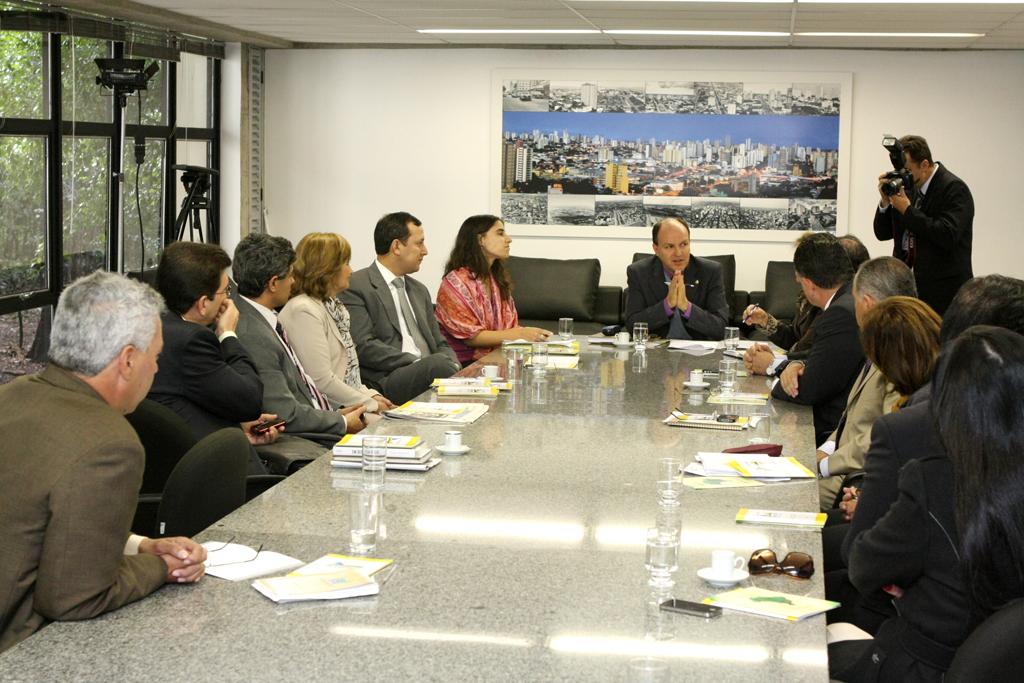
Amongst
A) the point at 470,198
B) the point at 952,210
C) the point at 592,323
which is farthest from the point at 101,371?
the point at 470,198

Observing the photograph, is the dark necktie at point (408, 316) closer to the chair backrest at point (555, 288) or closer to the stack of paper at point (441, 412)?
the stack of paper at point (441, 412)

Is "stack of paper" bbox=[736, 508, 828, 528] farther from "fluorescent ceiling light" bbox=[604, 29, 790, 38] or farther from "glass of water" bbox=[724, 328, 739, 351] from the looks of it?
"fluorescent ceiling light" bbox=[604, 29, 790, 38]

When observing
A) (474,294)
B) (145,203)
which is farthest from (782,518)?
(145,203)

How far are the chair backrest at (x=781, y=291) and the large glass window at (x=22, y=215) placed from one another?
507 cm

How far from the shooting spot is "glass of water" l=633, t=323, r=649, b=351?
5.91 m

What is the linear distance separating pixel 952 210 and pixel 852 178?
2891 mm

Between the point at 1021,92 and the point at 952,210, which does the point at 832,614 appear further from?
the point at 1021,92

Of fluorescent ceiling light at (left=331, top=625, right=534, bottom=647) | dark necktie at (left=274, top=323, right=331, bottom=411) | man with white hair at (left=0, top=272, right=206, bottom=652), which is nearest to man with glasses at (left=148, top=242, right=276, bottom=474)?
dark necktie at (left=274, top=323, right=331, bottom=411)

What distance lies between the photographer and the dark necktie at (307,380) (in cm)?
470

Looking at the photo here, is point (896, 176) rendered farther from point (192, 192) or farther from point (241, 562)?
point (241, 562)

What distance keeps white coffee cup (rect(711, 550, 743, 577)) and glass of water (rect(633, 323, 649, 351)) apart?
3586mm

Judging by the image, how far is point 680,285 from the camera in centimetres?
666

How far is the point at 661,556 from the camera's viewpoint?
231 centimetres

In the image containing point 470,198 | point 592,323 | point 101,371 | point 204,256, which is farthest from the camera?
point 470,198
